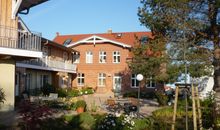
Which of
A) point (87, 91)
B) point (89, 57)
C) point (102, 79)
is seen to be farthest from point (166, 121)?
point (89, 57)

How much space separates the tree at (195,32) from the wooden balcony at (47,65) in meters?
14.0

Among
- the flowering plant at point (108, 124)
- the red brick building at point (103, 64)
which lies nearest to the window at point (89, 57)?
the red brick building at point (103, 64)

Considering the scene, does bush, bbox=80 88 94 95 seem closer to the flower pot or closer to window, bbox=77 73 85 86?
window, bbox=77 73 85 86

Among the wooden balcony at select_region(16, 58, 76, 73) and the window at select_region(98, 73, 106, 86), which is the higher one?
the wooden balcony at select_region(16, 58, 76, 73)

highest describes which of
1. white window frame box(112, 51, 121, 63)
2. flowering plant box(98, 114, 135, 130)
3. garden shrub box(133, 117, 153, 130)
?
white window frame box(112, 51, 121, 63)

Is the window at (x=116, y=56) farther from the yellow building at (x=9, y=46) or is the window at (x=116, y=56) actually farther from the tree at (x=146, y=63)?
the yellow building at (x=9, y=46)

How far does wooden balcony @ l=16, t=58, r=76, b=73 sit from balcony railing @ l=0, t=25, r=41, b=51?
7.59 metres

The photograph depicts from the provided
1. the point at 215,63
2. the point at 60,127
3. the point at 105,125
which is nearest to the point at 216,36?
the point at 215,63

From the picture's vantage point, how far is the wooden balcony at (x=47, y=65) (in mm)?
28203

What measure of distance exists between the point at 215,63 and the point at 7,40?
10.3 m

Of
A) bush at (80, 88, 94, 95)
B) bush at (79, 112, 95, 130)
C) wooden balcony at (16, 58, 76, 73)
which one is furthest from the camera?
bush at (80, 88, 94, 95)

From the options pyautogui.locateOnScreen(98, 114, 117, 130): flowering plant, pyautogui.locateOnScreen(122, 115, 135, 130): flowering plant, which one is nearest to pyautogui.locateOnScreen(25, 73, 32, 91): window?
pyautogui.locateOnScreen(122, 115, 135, 130): flowering plant

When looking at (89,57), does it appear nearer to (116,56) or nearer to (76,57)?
(76,57)

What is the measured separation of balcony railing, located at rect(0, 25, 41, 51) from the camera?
17.4 meters
